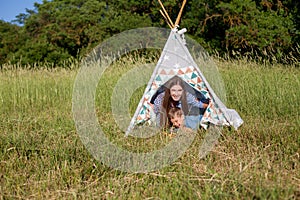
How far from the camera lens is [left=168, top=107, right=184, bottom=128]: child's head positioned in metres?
3.55

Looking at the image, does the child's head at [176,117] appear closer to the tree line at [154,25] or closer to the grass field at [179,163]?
the grass field at [179,163]

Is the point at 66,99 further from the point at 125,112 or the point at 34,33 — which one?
the point at 34,33

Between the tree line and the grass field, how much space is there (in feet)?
16.7

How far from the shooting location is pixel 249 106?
4020mm

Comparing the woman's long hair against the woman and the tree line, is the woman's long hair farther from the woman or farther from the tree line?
the tree line

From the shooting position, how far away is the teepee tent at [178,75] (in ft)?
11.3

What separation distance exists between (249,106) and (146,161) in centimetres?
201

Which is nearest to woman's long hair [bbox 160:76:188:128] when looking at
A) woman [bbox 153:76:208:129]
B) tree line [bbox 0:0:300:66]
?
woman [bbox 153:76:208:129]

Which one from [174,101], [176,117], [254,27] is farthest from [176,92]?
[254,27]

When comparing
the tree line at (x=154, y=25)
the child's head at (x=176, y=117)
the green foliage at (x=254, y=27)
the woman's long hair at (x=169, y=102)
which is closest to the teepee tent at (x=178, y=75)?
the woman's long hair at (x=169, y=102)

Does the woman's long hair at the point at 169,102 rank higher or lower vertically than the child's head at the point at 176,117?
higher

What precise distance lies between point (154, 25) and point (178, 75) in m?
9.54

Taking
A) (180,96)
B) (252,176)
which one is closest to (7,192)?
(252,176)

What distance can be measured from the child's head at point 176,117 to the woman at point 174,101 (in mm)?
48
